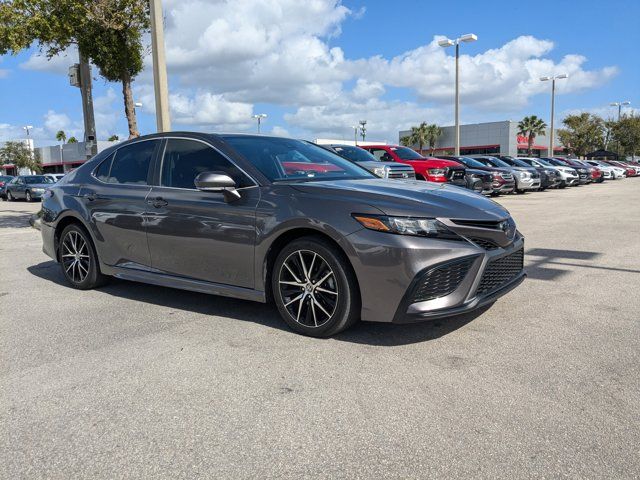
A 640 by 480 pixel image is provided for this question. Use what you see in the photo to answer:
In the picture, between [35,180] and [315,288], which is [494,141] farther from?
[315,288]

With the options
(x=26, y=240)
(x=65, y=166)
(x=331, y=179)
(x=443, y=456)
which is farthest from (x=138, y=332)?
(x=65, y=166)

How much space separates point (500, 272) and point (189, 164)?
2.78 metres

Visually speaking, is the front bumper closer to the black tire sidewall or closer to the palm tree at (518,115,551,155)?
the black tire sidewall

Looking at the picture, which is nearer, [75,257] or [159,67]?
[75,257]

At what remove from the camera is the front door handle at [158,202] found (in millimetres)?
4848

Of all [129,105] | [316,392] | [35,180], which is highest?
[129,105]

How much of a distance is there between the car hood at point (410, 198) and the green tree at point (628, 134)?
73.2 metres

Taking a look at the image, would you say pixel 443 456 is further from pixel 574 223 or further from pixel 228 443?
pixel 574 223

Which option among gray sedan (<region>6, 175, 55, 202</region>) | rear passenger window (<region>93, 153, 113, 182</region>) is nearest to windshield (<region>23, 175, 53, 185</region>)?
gray sedan (<region>6, 175, 55, 202</region>)

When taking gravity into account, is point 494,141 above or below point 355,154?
above

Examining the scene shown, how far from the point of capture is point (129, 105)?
14.2 meters

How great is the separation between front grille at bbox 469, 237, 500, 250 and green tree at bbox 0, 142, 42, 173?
79.7 meters

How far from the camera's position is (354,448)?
2.57 metres

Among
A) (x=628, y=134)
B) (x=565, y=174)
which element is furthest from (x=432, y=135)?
(x=565, y=174)
